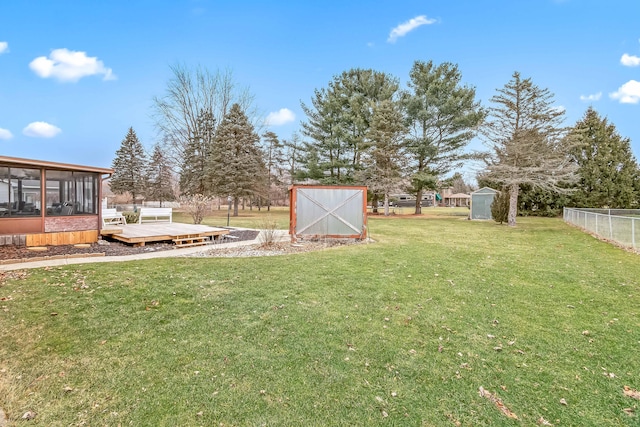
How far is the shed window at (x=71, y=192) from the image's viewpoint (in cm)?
862

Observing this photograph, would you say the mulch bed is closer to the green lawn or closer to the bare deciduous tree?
the green lawn

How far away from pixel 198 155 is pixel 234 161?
606 centimetres

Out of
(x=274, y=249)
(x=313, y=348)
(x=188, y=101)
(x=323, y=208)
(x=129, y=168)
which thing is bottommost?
(x=313, y=348)

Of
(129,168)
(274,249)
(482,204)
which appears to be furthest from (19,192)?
(129,168)

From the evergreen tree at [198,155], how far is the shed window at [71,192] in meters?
19.3

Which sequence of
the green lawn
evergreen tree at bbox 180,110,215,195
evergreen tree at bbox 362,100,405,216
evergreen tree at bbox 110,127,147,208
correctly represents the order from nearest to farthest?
the green lawn < evergreen tree at bbox 362,100,405,216 < evergreen tree at bbox 180,110,215,195 < evergreen tree at bbox 110,127,147,208

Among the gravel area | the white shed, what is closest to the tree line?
the white shed

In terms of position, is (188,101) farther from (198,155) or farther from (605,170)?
(605,170)

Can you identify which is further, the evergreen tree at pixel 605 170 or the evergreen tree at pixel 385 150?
the evergreen tree at pixel 605 170

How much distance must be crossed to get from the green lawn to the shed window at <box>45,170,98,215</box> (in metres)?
3.93

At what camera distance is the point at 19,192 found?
8258 millimetres

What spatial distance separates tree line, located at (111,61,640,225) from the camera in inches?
963

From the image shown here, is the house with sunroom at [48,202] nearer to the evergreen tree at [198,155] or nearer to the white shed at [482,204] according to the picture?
the evergreen tree at [198,155]

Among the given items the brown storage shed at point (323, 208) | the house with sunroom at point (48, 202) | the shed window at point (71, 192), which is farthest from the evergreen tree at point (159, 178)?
the brown storage shed at point (323, 208)
